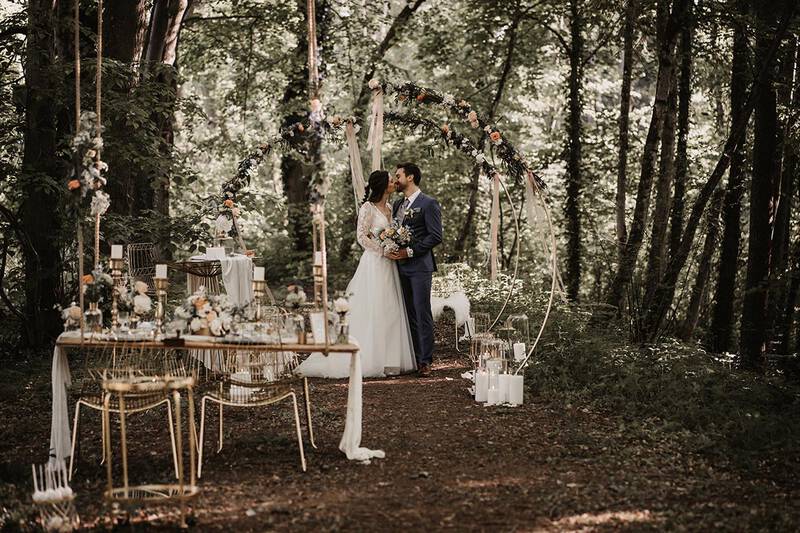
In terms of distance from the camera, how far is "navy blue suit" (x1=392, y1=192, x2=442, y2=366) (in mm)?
9664

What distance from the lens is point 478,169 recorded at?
16875mm

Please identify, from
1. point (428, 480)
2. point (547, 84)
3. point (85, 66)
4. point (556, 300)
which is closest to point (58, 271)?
point (85, 66)

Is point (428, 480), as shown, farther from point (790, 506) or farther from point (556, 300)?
point (556, 300)

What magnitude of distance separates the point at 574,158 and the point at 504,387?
360 inches

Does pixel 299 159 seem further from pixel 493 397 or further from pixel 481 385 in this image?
pixel 493 397

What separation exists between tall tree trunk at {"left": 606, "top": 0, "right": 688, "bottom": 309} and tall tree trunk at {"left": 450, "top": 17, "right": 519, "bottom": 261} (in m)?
4.44

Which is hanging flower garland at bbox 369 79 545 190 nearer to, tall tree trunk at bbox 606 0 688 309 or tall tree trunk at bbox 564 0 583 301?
tall tree trunk at bbox 606 0 688 309

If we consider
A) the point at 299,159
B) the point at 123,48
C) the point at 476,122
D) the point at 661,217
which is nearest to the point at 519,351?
the point at 476,122

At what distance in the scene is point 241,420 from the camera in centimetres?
761

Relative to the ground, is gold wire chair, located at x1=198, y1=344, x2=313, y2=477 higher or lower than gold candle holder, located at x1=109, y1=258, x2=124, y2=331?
lower

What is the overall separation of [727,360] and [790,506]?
5196 millimetres

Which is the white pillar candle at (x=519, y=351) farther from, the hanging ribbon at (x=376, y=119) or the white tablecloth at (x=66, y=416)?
the white tablecloth at (x=66, y=416)

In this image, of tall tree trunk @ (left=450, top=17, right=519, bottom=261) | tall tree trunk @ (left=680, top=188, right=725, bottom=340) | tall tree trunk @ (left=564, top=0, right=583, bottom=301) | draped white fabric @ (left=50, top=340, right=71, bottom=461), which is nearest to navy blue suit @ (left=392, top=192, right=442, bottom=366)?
draped white fabric @ (left=50, top=340, right=71, bottom=461)

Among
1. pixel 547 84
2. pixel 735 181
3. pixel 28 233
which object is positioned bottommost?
pixel 28 233
